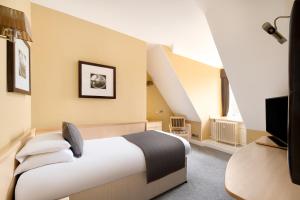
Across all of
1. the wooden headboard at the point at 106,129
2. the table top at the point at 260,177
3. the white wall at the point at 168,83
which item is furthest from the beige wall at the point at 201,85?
the table top at the point at 260,177

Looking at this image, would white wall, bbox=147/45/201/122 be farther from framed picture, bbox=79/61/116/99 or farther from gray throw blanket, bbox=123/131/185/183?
gray throw blanket, bbox=123/131/185/183

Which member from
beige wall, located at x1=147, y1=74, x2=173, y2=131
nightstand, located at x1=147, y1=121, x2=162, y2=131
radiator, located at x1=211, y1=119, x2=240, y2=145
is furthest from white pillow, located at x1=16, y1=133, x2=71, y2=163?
radiator, located at x1=211, y1=119, x2=240, y2=145

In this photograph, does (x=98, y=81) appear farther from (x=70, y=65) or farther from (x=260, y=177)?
(x=260, y=177)

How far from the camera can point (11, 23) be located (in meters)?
0.79

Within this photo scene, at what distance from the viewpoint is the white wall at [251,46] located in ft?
5.12

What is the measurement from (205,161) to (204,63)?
262 cm

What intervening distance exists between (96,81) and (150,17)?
56.1 inches

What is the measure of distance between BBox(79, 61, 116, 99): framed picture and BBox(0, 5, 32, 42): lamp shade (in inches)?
67.6

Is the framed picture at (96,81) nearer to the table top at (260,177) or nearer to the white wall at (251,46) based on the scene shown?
the white wall at (251,46)

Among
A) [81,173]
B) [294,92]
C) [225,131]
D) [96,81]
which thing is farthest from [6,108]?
[225,131]

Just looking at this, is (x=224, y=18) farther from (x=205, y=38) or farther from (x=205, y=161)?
(x=205, y=161)

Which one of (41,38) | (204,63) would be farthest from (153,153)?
(204,63)

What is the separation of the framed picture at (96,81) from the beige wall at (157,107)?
213 cm

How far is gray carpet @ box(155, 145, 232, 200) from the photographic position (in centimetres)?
194
